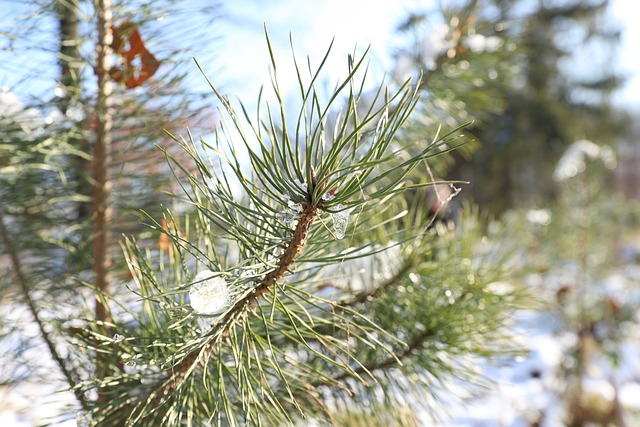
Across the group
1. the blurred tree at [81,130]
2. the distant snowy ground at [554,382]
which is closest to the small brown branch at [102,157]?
the blurred tree at [81,130]

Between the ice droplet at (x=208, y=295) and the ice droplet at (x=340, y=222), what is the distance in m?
0.09

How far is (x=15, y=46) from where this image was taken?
594 millimetres

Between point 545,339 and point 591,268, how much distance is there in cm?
94

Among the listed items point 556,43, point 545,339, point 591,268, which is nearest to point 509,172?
point 556,43

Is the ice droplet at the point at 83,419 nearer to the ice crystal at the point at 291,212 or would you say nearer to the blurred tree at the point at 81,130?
the blurred tree at the point at 81,130

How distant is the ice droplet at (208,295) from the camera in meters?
0.37

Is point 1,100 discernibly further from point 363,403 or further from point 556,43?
point 556,43

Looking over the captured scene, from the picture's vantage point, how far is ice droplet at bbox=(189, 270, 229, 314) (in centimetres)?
37

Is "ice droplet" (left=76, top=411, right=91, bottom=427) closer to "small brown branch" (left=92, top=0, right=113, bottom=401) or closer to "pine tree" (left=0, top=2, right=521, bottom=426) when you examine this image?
"pine tree" (left=0, top=2, right=521, bottom=426)

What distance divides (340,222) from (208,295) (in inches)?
4.4

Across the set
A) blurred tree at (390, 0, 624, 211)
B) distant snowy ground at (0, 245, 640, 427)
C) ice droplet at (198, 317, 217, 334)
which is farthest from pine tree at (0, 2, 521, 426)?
blurred tree at (390, 0, 624, 211)

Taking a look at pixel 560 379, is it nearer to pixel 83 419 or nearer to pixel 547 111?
pixel 83 419

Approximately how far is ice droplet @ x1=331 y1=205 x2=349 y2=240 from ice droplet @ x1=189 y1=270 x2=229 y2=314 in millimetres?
91

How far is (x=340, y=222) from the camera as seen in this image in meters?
0.38
